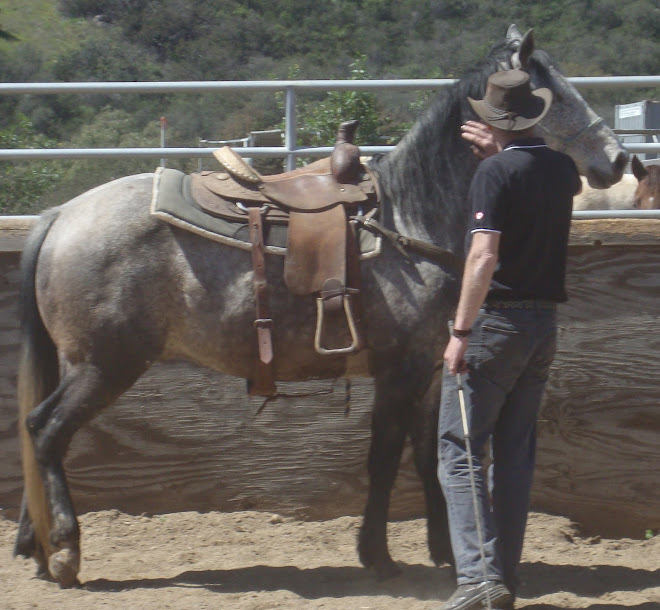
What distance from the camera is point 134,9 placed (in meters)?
70.1

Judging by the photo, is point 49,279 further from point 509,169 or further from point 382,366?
point 509,169

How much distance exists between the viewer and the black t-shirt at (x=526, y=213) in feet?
10.3

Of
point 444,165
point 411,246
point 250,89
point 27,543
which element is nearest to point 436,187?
point 444,165

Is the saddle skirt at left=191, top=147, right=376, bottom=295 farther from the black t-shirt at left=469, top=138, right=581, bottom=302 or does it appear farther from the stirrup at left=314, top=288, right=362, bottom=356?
the black t-shirt at left=469, top=138, right=581, bottom=302

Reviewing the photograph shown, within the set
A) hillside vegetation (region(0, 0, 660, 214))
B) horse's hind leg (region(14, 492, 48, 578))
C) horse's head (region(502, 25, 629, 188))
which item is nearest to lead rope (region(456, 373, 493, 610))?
horse's head (region(502, 25, 629, 188))

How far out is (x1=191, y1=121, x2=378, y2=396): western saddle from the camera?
3.76 metres

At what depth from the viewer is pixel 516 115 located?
3.32 meters

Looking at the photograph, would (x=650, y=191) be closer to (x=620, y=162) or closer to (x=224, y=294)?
(x=620, y=162)

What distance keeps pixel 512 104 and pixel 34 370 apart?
2406 mm

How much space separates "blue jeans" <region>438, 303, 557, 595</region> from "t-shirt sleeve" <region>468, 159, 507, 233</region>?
1.15ft

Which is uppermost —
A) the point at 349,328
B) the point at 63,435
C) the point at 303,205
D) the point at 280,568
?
the point at 303,205

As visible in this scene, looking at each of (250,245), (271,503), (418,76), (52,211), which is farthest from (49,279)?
(418,76)

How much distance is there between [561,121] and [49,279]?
2304 millimetres

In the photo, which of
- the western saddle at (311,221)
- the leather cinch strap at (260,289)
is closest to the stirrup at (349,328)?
the western saddle at (311,221)
